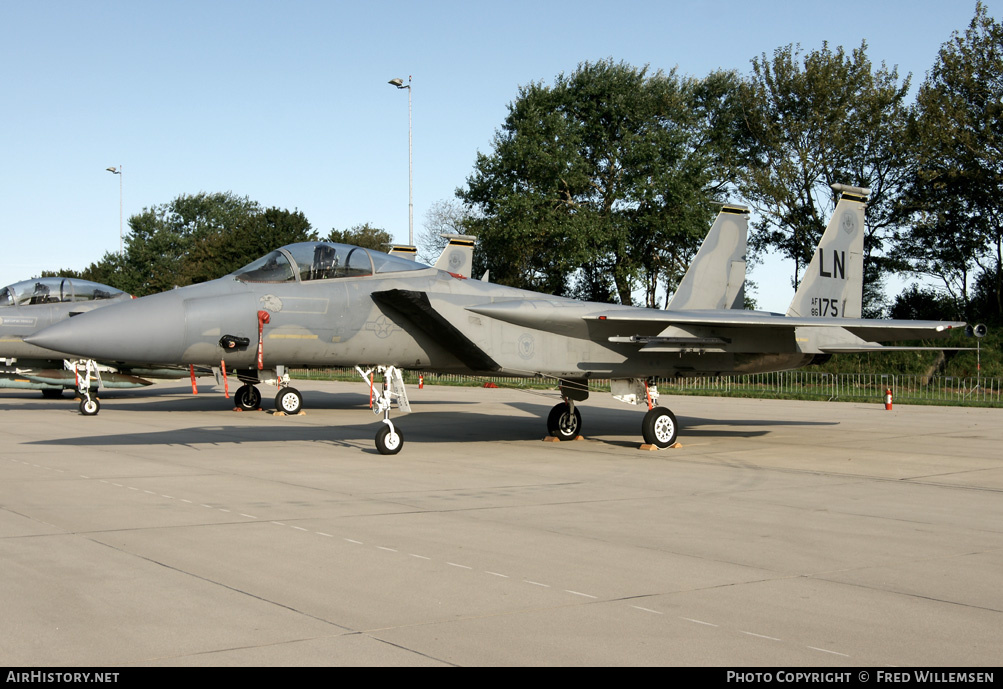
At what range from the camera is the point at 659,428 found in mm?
13188

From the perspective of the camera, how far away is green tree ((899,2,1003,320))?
115ft

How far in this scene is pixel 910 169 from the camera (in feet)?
133

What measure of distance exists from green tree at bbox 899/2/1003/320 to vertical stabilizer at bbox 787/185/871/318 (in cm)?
2263

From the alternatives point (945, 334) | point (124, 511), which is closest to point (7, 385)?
point (124, 511)

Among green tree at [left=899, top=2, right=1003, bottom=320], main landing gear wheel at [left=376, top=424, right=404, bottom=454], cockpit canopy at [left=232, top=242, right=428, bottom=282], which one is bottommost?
main landing gear wheel at [left=376, top=424, right=404, bottom=454]

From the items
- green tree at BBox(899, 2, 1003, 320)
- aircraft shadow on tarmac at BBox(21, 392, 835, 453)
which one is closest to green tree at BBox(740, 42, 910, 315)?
green tree at BBox(899, 2, 1003, 320)

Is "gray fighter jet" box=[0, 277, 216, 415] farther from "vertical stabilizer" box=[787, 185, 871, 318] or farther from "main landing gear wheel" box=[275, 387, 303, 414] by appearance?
"vertical stabilizer" box=[787, 185, 871, 318]

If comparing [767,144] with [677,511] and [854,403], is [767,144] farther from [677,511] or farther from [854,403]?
[677,511]

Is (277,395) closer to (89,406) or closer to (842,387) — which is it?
(89,406)

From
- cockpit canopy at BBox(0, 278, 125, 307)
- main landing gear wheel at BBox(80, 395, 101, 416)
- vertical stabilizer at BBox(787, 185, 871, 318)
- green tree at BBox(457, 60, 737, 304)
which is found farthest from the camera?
green tree at BBox(457, 60, 737, 304)

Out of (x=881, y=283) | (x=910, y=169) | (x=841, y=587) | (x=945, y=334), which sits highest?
(x=910, y=169)

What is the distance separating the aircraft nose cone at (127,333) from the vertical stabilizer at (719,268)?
928 cm

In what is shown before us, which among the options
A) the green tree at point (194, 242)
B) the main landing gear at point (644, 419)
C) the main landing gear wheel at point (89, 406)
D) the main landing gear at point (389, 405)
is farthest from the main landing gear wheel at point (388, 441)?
the green tree at point (194, 242)
